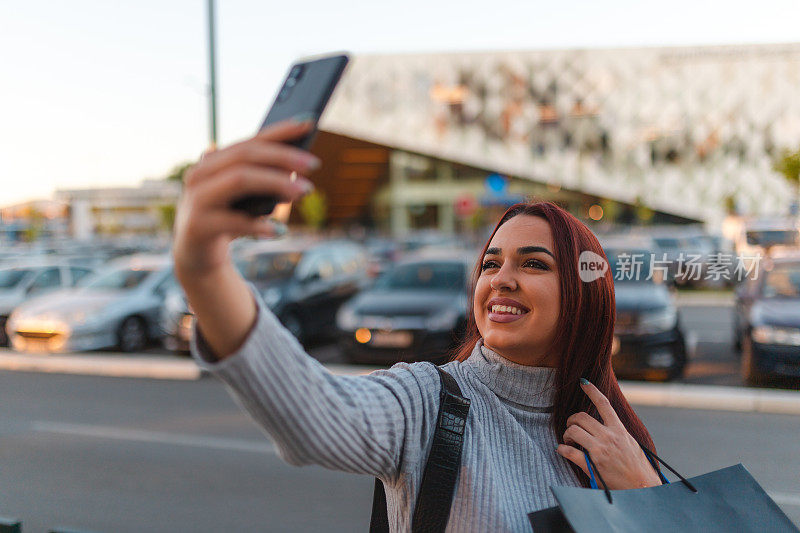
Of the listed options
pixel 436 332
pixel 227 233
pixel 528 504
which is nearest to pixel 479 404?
pixel 528 504

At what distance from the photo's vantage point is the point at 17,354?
36.2 ft

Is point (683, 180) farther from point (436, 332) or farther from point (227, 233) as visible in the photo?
point (227, 233)

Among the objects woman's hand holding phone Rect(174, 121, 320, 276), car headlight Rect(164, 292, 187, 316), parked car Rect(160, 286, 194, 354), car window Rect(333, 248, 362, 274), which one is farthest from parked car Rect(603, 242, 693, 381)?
woman's hand holding phone Rect(174, 121, 320, 276)

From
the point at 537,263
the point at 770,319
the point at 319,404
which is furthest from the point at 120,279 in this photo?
the point at 319,404

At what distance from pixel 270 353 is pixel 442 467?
1.51 feet

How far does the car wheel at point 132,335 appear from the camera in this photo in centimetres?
1165

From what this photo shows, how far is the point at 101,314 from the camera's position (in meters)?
11.4

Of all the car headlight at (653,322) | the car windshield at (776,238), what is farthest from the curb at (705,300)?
the car windshield at (776,238)

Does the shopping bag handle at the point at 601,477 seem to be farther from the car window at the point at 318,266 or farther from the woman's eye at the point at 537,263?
the car window at the point at 318,266

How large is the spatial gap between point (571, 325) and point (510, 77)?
50.4 m

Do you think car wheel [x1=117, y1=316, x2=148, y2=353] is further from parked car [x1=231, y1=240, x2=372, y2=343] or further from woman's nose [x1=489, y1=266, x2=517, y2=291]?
woman's nose [x1=489, y1=266, x2=517, y2=291]

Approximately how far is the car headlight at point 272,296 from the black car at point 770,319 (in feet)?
20.7

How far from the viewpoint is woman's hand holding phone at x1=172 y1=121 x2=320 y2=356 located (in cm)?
73

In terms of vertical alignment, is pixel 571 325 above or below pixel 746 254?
below
